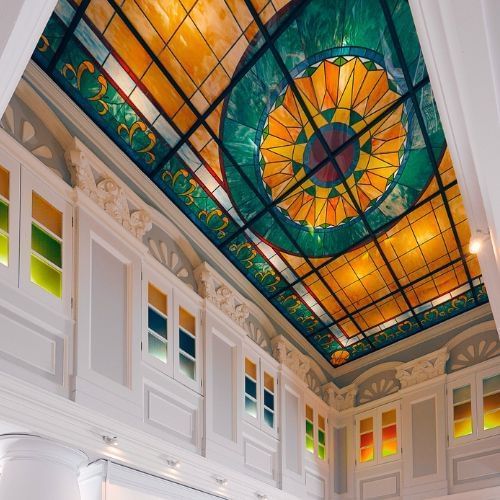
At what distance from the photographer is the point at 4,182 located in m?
5.59

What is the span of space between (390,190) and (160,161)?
11.1 feet

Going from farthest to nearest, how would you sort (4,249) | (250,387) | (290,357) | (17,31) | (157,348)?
(290,357), (250,387), (157,348), (4,249), (17,31)

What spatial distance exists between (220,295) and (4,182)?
3989 mm

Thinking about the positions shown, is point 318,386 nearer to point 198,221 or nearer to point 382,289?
point 382,289

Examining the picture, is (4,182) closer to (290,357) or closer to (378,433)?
(290,357)

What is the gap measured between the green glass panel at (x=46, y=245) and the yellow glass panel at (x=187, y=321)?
229 cm

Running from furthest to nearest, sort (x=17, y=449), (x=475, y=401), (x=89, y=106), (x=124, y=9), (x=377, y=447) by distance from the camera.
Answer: (x=377, y=447), (x=475, y=401), (x=89, y=106), (x=124, y=9), (x=17, y=449)

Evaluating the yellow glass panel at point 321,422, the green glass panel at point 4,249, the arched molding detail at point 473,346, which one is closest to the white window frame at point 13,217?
the green glass panel at point 4,249

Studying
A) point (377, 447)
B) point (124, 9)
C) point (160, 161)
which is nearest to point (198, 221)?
point (160, 161)

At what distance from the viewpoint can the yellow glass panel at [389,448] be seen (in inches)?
412

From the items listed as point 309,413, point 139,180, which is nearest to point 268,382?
point 309,413

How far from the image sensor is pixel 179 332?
7668 millimetres

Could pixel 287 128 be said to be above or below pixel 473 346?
above

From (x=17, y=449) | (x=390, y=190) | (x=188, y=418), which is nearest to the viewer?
(x=17, y=449)
